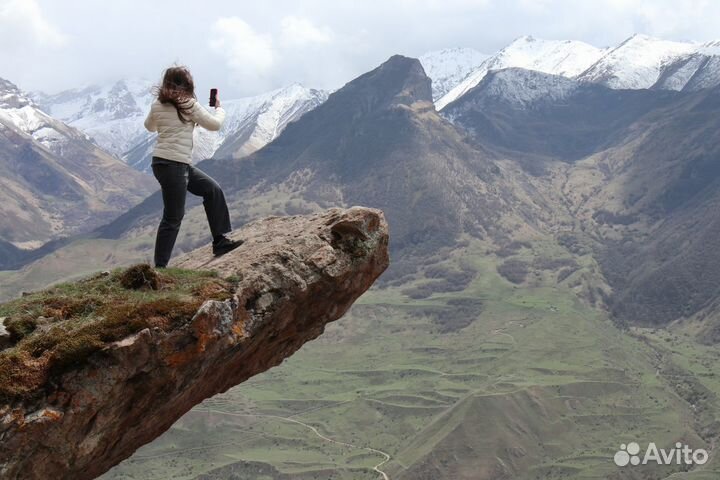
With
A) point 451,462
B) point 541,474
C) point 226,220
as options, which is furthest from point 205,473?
point 226,220

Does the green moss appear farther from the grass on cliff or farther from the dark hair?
the dark hair

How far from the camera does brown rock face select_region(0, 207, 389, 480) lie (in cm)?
1575

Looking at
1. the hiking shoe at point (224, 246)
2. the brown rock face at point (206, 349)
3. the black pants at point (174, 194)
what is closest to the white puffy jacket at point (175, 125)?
the black pants at point (174, 194)

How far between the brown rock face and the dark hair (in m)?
4.60

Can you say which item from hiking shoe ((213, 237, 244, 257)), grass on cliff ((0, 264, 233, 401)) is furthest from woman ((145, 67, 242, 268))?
hiking shoe ((213, 237, 244, 257))

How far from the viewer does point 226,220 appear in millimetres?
23859

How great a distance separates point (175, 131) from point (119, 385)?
7063 millimetres

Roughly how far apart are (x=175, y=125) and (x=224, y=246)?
4954 millimetres

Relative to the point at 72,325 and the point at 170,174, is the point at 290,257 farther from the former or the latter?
the point at 72,325

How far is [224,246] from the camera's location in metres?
23.8

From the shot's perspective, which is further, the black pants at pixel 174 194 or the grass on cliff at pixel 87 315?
the black pants at pixel 174 194

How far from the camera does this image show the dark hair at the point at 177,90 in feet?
64.6

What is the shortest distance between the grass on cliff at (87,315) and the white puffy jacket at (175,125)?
10.5 feet

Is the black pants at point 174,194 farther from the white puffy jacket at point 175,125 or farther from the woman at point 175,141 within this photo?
the white puffy jacket at point 175,125
